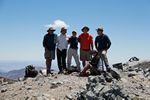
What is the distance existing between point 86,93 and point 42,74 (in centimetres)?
820

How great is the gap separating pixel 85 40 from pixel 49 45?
2380mm

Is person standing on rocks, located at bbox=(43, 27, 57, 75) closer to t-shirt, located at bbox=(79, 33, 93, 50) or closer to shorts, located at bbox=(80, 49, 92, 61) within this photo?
t-shirt, located at bbox=(79, 33, 93, 50)

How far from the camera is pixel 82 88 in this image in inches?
715

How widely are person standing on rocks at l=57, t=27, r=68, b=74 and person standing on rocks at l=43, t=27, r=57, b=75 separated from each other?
1.16 feet

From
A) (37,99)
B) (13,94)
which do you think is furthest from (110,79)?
(13,94)

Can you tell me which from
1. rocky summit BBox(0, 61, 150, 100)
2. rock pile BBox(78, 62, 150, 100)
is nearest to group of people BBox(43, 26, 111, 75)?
rocky summit BBox(0, 61, 150, 100)

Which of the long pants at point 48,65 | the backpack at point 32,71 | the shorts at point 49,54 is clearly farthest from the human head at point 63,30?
the backpack at point 32,71

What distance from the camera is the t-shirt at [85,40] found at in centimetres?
2220

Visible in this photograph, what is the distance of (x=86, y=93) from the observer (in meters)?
15.7

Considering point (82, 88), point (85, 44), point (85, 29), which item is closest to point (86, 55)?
point (85, 44)

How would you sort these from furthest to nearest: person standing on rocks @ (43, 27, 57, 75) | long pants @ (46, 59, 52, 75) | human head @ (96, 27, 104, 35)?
long pants @ (46, 59, 52, 75) → person standing on rocks @ (43, 27, 57, 75) → human head @ (96, 27, 104, 35)

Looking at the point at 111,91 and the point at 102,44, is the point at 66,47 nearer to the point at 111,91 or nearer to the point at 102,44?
the point at 102,44

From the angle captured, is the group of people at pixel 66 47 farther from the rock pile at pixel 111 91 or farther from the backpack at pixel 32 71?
the rock pile at pixel 111 91

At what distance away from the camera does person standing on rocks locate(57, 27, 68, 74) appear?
2206 centimetres
